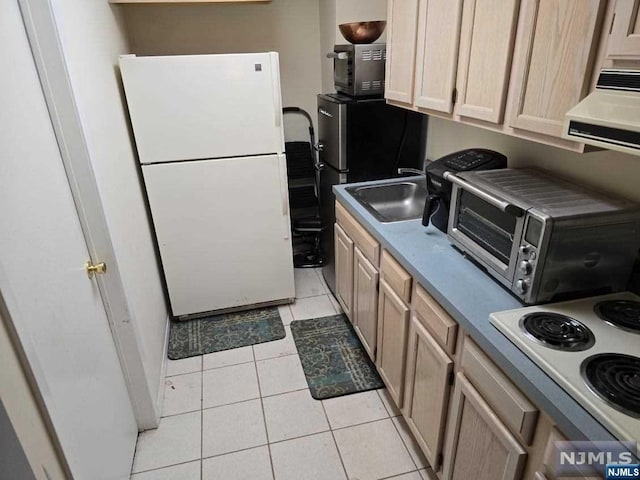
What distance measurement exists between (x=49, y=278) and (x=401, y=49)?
1.77m

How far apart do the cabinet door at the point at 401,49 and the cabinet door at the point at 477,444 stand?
138 cm

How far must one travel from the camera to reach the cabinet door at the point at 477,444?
1070 millimetres

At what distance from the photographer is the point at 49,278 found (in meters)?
1.17

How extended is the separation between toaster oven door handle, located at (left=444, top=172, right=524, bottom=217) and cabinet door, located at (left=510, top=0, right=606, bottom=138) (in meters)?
0.23

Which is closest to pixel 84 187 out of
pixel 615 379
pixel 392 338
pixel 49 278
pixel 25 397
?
pixel 49 278

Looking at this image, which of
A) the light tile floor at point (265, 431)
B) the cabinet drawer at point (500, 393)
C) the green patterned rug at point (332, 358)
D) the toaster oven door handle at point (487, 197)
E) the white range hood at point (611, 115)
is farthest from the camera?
the green patterned rug at point (332, 358)

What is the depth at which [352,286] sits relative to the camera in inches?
92.5

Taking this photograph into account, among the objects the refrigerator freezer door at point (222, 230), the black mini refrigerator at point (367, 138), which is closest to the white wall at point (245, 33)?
the black mini refrigerator at point (367, 138)

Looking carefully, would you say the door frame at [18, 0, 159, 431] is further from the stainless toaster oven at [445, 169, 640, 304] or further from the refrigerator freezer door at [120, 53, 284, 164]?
the stainless toaster oven at [445, 169, 640, 304]

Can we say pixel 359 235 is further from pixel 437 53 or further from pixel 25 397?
pixel 25 397

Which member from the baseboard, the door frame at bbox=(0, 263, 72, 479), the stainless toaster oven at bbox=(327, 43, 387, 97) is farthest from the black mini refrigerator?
the door frame at bbox=(0, 263, 72, 479)

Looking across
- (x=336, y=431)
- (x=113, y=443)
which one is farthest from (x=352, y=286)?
(x=113, y=443)

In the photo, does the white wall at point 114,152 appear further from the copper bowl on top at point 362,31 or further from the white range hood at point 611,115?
the white range hood at point 611,115

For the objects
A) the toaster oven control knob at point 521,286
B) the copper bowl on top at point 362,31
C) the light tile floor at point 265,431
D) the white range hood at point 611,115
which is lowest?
the light tile floor at point 265,431
